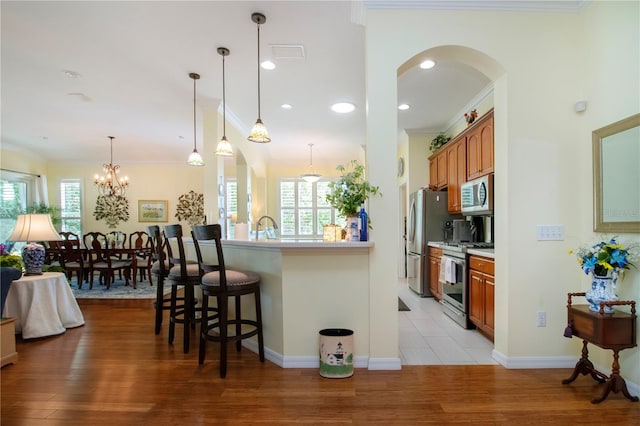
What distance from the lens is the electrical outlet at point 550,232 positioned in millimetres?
2615

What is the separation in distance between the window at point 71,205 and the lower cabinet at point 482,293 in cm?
874

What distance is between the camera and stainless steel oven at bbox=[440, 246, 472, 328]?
359 cm

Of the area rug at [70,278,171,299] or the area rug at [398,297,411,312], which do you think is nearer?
the area rug at [398,297,411,312]

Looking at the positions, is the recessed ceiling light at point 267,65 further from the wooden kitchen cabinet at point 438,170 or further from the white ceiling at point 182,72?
the wooden kitchen cabinet at point 438,170

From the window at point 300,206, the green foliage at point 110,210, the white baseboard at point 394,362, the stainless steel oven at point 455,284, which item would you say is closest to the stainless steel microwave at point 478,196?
the stainless steel oven at point 455,284

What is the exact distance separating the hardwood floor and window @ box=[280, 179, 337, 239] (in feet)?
19.3

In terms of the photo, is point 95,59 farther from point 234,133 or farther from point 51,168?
point 51,168

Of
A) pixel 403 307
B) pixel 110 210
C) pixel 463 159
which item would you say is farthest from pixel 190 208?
pixel 463 159

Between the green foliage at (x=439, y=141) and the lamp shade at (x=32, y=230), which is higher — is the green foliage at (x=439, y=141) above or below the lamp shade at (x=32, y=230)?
above

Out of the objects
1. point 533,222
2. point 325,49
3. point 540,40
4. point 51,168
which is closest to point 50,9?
point 325,49

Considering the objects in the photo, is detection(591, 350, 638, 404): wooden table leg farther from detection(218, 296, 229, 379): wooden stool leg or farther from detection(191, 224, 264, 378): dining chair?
detection(218, 296, 229, 379): wooden stool leg

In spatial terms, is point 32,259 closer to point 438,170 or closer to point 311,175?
point 311,175

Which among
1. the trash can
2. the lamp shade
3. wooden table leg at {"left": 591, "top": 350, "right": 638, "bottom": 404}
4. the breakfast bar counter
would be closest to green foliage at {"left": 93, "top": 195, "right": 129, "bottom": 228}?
the lamp shade

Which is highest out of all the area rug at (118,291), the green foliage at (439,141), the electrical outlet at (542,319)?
the green foliage at (439,141)
